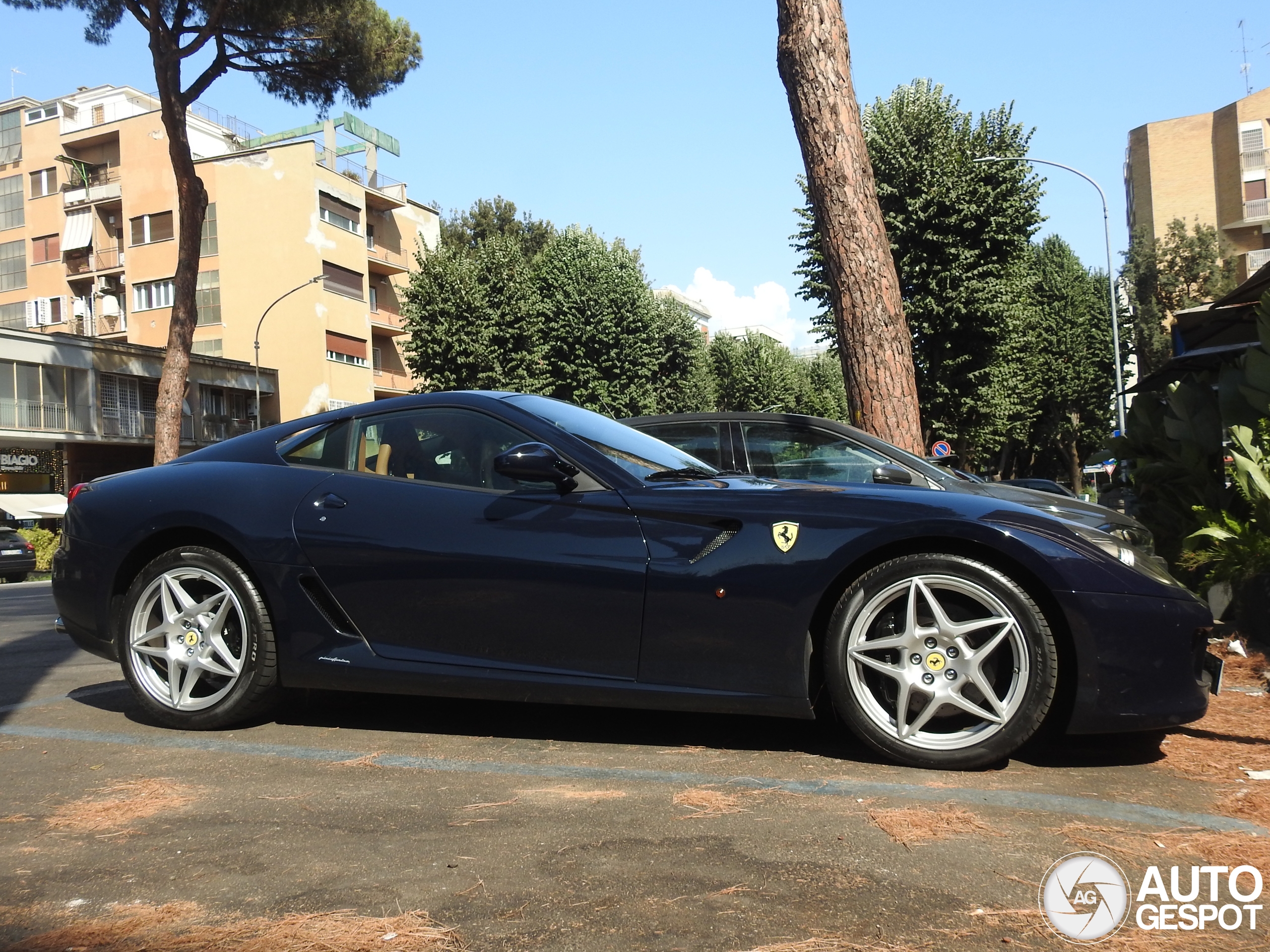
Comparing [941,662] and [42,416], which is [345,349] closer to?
[42,416]

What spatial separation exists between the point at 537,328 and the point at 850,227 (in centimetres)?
2978

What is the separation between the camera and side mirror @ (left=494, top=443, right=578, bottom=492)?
3.72 metres

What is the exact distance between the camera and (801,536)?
3.53 m

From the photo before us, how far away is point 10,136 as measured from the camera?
53562 mm

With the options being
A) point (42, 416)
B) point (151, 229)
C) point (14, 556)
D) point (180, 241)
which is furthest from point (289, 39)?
point (151, 229)

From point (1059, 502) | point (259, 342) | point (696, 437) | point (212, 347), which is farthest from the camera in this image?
point (212, 347)

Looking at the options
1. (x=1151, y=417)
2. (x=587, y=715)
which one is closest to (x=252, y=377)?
(x=1151, y=417)

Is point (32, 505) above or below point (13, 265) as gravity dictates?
below

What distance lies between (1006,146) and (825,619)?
77.8 ft

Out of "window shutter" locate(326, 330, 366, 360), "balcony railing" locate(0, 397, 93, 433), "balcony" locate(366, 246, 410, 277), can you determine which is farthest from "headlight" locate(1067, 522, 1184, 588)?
"balcony" locate(366, 246, 410, 277)

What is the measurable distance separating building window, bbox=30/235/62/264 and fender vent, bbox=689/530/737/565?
184ft

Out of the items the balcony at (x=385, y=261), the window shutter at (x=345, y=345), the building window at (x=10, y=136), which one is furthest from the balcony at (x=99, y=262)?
the balcony at (x=385, y=261)

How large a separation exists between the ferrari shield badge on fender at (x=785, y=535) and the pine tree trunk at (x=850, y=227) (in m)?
4.79

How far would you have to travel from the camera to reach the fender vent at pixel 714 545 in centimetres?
356
